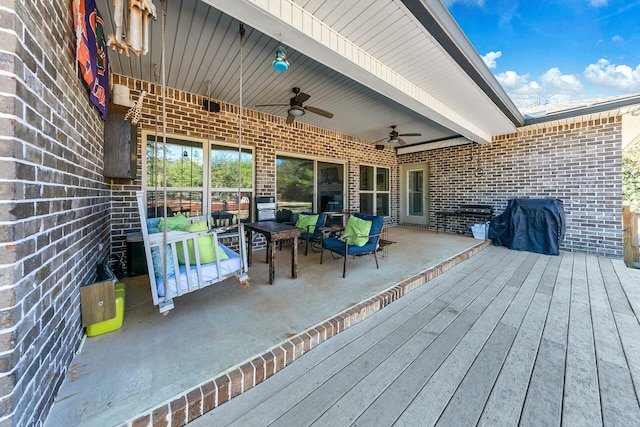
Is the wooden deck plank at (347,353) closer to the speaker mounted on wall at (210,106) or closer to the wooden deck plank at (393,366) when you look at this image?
the wooden deck plank at (393,366)

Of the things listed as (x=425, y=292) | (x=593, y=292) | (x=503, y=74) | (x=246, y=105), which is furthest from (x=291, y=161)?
(x=503, y=74)

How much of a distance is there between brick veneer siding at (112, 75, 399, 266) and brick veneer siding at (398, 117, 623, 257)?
9.57 feet

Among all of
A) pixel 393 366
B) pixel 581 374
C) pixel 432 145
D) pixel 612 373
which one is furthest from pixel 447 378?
pixel 432 145

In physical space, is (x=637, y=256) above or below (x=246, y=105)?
below

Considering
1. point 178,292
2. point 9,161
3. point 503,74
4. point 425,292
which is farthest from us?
point 503,74

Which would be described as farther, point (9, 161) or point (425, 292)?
point (425, 292)

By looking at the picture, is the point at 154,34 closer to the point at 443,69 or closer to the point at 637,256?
the point at 443,69

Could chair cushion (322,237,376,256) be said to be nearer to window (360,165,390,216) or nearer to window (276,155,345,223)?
window (276,155,345,223)

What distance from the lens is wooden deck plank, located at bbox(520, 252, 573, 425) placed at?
125 centimetres

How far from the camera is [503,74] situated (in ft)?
21.2

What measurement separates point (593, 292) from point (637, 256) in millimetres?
3153

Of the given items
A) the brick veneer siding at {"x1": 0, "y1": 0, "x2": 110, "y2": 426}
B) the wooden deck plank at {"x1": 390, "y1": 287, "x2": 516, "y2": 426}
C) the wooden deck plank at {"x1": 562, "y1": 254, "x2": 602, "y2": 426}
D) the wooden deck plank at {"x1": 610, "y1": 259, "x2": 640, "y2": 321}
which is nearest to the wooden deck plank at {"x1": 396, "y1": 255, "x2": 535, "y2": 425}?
the wooden deck plank at {"x1": 390, "y1": 287, "x2": 516, "y2": 426}

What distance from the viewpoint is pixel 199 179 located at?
4.02 meters

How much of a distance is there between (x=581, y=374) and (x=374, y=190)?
603 centimetres
